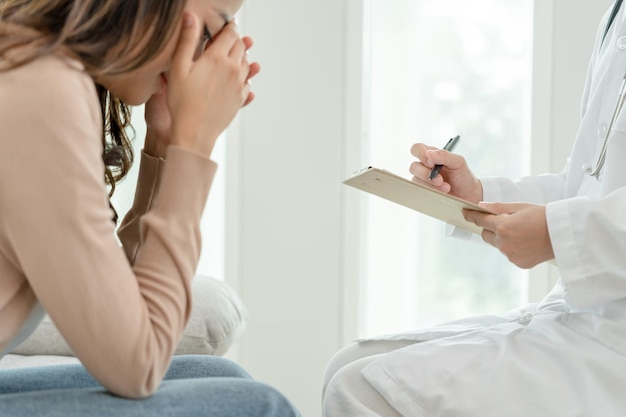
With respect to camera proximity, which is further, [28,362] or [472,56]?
[472,56]

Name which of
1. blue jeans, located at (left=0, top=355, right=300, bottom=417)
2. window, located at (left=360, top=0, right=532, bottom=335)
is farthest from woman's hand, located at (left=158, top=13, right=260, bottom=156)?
window, located at (left=360, top=0, right=532, bottom=335)

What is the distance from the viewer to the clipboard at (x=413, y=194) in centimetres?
125

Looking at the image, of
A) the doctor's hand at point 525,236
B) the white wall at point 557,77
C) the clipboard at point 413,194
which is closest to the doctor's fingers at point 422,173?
the clipboard at point 413,194

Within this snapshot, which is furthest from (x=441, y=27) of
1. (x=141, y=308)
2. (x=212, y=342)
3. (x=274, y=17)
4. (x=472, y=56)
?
(x=141, y=308)

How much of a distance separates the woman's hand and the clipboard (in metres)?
0.27

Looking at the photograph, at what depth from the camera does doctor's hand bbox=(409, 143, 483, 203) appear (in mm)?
1623

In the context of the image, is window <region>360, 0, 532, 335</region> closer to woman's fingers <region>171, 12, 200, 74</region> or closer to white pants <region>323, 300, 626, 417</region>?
white pants <region>323, 300, 626, 417</region>

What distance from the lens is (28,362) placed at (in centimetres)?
176

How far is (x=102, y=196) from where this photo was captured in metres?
0.88

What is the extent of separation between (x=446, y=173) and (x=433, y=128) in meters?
1.52

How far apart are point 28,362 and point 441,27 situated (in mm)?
1992

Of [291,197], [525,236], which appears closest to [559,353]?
[525,236]

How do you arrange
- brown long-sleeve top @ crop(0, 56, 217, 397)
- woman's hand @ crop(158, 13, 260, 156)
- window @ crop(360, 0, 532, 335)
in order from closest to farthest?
brown long-sleeve top @ crop(0, 56, 217, 397) → woman's hand @ crop(158, 13, 260, 156) → window @ crop(360, 0, 532, 335)

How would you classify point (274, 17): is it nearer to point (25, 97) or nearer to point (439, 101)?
point (439, 101)
